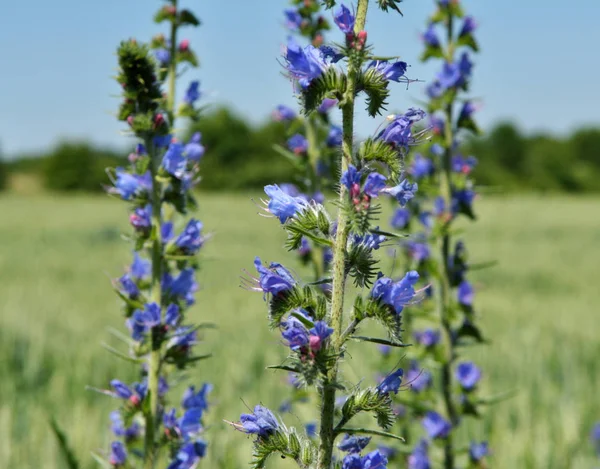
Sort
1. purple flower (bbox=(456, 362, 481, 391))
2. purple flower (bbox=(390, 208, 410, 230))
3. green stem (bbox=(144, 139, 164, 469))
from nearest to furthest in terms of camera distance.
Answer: green stem (bbox=(144, 139, 164, 469)), purple flower (bbox=(456, 362, 481, 391)), purple flower (bbox=(390, 208, 410, 230))

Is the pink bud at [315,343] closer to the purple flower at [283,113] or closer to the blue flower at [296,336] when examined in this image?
the blue flower at [296,336]

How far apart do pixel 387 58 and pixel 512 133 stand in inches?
4156

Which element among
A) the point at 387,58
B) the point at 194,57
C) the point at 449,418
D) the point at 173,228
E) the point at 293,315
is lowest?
the point at 449,418

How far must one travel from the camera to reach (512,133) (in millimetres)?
101875

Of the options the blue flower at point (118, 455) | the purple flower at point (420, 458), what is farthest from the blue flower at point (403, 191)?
the purple flower at point (420, 458)

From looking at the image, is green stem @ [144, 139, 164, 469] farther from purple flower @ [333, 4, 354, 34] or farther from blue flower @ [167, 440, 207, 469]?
purple flower @ [333, 4, 354, 34]

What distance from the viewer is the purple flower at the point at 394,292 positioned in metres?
1.63

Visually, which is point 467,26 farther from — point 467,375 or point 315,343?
point 315,343

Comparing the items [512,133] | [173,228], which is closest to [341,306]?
[173,228]

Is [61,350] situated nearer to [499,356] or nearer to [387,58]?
[499,356]

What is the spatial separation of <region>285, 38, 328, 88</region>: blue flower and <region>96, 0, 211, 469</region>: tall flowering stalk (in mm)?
893

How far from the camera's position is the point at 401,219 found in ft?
13.8

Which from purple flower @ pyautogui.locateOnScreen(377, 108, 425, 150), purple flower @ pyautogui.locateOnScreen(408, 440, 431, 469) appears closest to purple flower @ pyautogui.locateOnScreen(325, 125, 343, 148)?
purple flower @ pyautogui.locateOnScreen(408, 440, 431, 469)

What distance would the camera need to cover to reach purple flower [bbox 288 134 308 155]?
11.6 ft
